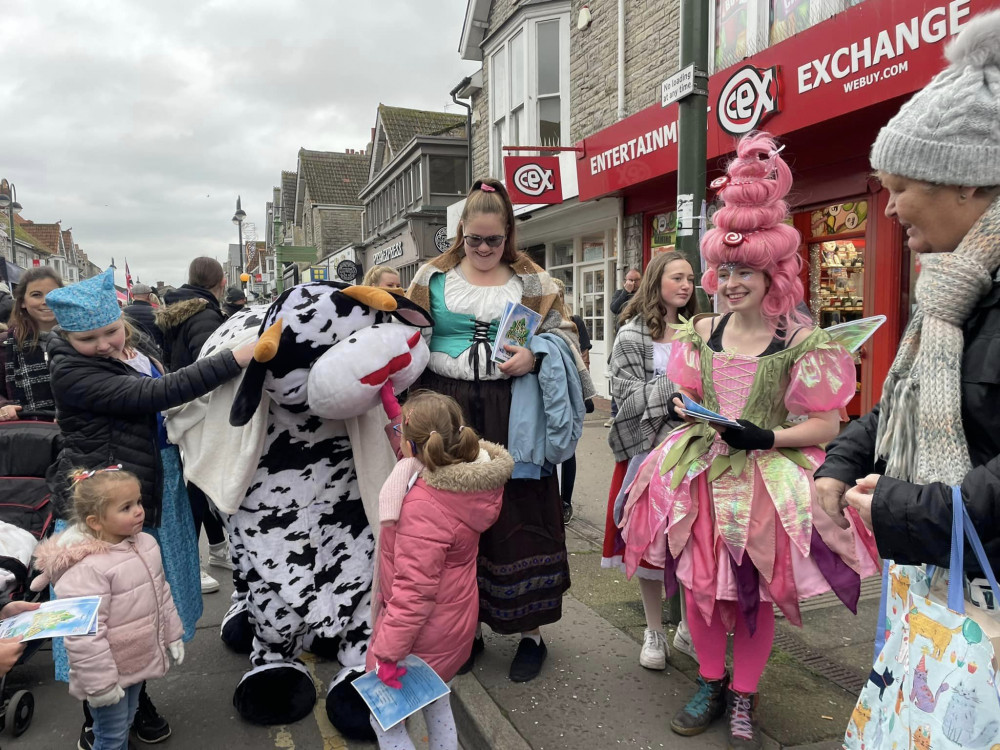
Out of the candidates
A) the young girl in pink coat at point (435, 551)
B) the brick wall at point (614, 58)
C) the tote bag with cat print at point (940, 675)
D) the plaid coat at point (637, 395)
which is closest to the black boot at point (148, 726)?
the young girl in pink coat at point (435, 551)

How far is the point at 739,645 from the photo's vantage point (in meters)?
2.48

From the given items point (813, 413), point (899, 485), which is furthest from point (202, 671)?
point (899, 485)

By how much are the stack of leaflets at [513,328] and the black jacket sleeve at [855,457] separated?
1.38m

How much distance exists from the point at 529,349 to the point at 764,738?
1721 mm

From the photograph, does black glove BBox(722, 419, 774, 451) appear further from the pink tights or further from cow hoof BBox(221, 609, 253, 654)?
cow hoof BBox(221, 609, 253, 654)

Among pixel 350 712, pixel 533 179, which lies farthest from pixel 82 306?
pixel 533 179

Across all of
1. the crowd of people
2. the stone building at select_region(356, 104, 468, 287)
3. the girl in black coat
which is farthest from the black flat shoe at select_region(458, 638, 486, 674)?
the stone building at select_region(356, 104, 468, 287)

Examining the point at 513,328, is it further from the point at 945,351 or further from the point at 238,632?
the point at 238,632

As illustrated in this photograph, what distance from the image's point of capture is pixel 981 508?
1.28 metres

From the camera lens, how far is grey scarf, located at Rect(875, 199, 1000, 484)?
1.40 meters

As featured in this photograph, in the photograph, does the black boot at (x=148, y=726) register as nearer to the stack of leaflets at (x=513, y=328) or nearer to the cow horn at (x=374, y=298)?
the cow horn at (x=374, y=298)

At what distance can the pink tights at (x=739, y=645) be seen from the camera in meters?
2.44

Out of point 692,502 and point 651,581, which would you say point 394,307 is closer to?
point 692,502

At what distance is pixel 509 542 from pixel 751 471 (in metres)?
1.06
